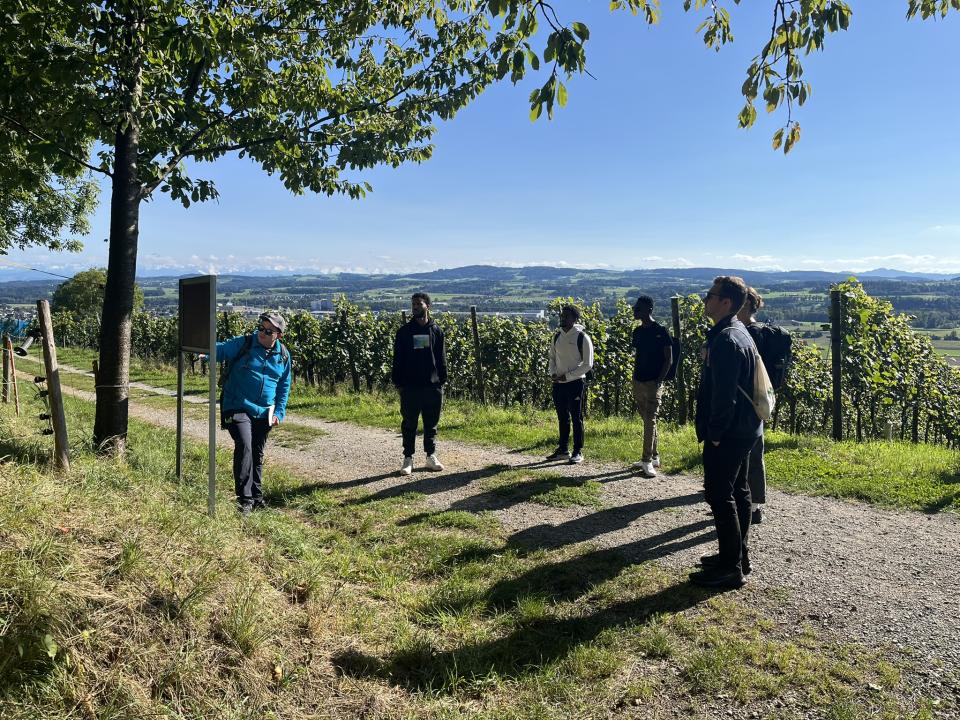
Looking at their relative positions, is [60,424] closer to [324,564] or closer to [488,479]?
[324,564]

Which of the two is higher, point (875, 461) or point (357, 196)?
point (357, 196)

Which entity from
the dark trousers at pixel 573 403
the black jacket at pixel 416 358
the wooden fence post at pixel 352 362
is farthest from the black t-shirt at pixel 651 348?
the wooden fence post at pixel 352 362

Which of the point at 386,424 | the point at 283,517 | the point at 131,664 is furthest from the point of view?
the point at 386,424

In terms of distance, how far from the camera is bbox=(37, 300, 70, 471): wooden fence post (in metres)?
4.43

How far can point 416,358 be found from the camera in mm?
6258

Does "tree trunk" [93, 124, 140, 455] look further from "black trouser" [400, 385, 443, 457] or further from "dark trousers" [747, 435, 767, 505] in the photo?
"dark trousers" [747, 435, 767, 505]

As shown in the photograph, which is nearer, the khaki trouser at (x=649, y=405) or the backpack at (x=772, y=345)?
the backpack at (x=772, y=345)

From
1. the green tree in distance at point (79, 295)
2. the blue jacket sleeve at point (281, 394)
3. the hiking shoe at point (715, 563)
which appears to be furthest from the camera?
the green tree in distance at point (79, 295)

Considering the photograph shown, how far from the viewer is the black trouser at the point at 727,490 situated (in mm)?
3646

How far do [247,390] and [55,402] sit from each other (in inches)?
55.9

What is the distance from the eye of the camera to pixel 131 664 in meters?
2.39

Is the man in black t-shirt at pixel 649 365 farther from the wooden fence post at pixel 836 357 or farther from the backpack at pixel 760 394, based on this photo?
the wooden fence post at pixel 836 357

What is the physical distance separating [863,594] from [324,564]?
3433mm

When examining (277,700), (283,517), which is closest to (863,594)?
(277,700)
